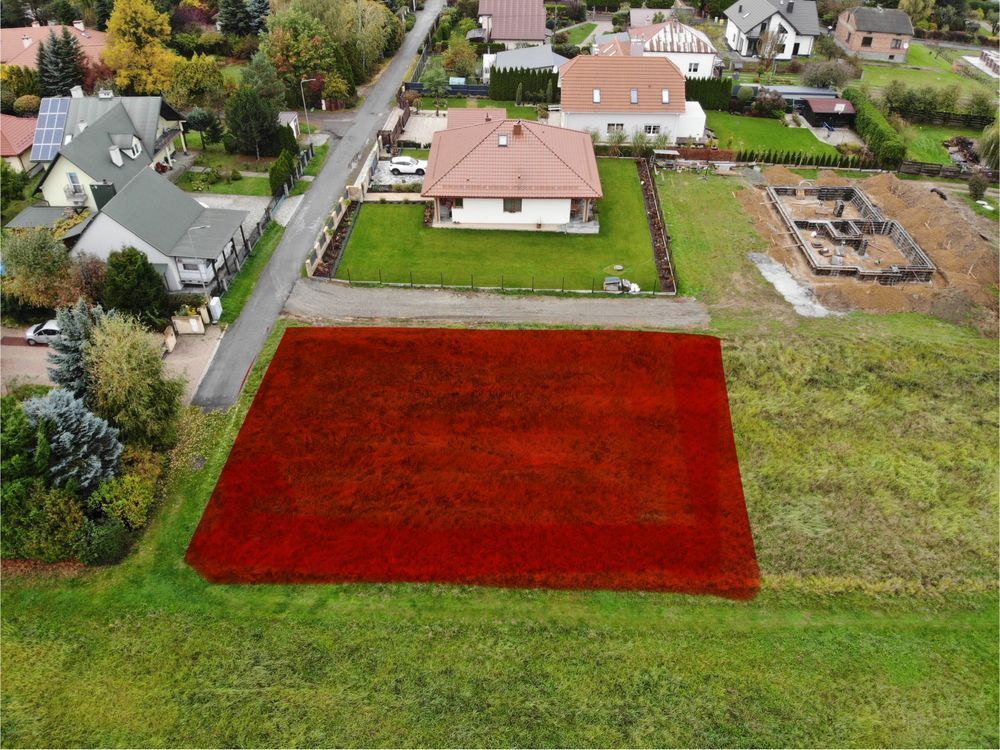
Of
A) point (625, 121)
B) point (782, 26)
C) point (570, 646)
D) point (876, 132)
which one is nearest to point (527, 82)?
point (625, 121)

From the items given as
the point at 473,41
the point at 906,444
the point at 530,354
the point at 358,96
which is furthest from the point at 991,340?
the point at 473,41

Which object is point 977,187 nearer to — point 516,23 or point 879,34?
point 879,34

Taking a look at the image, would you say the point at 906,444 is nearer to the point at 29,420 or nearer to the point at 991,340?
the point at 991,340

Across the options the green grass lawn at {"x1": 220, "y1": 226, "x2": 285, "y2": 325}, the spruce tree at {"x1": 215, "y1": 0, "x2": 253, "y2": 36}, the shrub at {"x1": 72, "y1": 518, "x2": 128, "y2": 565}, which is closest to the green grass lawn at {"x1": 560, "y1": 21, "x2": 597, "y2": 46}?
the spruce tree at {"x1": 215, "y1": 0, "x2": 253, "y2": 36}

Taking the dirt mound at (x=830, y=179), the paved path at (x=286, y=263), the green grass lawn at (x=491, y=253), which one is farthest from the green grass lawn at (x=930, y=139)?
the paved path at (x=286, y=263)

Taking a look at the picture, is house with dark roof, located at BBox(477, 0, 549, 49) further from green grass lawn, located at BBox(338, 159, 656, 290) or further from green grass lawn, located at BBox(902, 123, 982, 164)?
green grass lawn, located at BBox(902, 123, 982, 164)

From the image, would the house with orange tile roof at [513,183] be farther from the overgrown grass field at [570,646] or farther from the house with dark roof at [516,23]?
the house with dark roof at [516,23]
